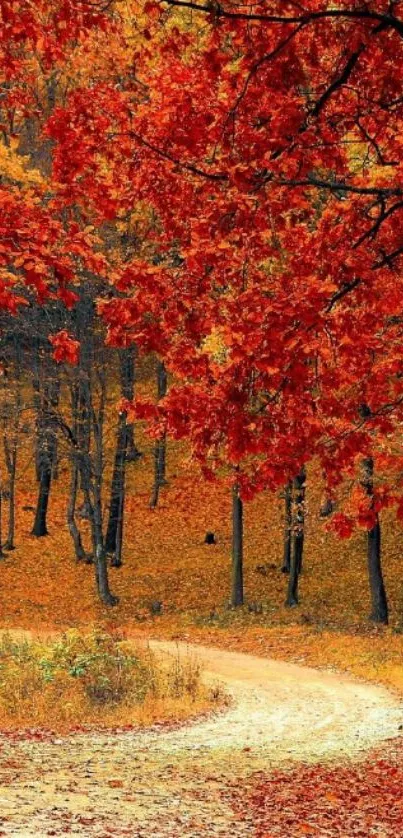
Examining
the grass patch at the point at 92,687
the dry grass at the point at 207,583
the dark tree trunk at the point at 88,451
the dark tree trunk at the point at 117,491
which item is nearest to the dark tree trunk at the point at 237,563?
the dry grass at the point at 207,583

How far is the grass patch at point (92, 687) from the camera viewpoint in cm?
1460

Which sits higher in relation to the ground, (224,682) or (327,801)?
(327,801)

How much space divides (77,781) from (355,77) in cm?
737

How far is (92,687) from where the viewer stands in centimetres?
1559

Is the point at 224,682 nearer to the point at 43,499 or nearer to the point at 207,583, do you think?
the point at 207,583

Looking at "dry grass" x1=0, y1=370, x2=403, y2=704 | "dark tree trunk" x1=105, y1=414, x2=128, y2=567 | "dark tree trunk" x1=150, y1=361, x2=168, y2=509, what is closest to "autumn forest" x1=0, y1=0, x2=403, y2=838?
"dry grass" x1=0, y1=370, x2=403, y2=704

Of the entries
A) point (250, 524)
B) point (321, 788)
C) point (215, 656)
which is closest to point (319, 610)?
point (215, 656)

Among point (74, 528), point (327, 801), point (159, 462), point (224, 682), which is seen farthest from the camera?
point (159, 462)

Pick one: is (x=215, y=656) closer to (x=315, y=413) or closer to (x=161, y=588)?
(x=161, y=588)

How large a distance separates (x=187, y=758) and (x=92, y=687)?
13.3 ft

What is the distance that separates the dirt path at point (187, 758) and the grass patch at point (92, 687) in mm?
823

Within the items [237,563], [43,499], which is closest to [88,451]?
[237,563]

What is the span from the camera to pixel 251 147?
327 inches

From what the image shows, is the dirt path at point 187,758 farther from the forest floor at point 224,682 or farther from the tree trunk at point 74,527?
the tree trunk at point 74,527
